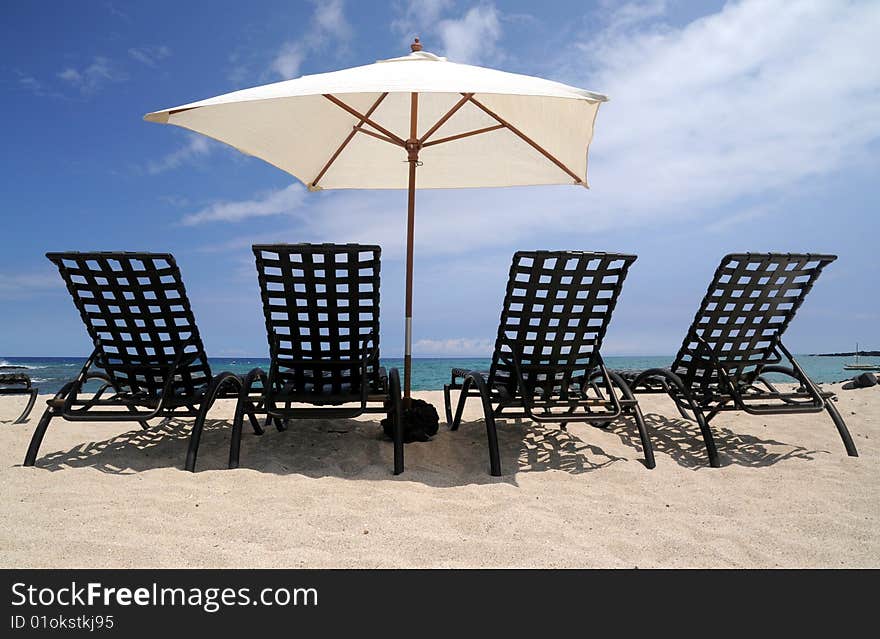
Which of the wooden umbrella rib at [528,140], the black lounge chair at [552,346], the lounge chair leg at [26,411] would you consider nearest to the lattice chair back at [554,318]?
the black lounge chair at [552,346]

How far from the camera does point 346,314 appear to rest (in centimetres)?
418

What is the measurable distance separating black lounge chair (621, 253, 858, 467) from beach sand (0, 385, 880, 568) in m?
0.41

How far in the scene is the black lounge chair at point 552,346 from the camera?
4.12 metres

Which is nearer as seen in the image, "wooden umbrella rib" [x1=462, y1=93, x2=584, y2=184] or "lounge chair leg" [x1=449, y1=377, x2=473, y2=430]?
"lounge chair leg" [x1=449, y1=377, x2=473, y2=430]

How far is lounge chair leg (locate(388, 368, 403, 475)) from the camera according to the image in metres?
→ 3.92

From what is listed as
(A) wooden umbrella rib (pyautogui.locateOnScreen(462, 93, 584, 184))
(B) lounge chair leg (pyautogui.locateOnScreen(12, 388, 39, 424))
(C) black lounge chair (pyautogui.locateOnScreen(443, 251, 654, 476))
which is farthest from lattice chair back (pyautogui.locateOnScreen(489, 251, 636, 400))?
(B) lounge chair leg (pyautogui.locateOnScreen(12, 388, 39, 424))

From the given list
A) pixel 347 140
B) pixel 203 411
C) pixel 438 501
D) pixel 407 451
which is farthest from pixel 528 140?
pixel 203 411

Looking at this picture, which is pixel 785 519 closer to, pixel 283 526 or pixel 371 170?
pixel 283 526

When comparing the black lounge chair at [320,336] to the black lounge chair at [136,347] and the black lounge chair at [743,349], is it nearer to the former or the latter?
the black lounge chair at [136,347]

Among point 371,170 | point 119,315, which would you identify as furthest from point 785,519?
point 371,170

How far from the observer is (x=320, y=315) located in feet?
13.7

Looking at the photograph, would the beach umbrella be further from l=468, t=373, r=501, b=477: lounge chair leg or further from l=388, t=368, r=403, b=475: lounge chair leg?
l=468, t=373, r=501, b=477: lounge chair leg

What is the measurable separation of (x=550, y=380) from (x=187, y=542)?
2.79m

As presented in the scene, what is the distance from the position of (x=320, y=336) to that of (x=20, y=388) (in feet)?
14.8
